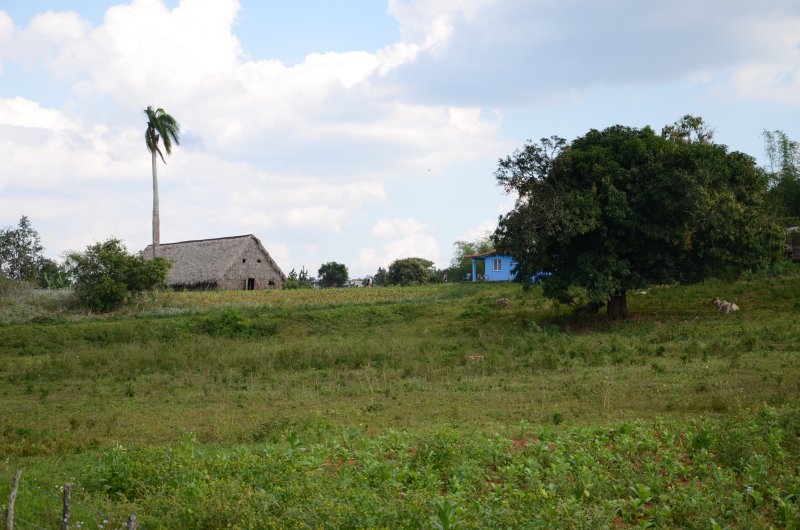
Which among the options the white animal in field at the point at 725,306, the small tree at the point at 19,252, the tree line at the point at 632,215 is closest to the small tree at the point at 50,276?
the small tree at the point at 19,252

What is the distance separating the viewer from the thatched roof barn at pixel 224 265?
5038 cm

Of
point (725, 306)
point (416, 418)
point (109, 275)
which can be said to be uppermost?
point (109, 275)

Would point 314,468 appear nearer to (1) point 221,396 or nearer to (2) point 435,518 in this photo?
(2) point 435,518

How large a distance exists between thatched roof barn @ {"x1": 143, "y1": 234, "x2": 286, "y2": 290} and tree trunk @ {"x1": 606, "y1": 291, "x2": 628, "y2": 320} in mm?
28242

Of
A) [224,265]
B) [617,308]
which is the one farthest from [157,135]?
[617,308]

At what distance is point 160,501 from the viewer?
9.01 meters

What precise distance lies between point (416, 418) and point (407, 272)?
48.9m

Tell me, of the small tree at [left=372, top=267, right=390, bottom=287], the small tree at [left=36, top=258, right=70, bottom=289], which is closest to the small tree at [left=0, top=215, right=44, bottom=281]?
A: the small tree at [left=36, top=258, right=70, bottom=289]

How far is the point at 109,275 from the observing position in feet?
121

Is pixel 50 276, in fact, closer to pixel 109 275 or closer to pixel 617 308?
pixel 109 275

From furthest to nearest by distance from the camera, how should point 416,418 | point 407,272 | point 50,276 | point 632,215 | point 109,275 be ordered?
point 407,272
point 50,276
point 109,275
point 632,215
point 416,418

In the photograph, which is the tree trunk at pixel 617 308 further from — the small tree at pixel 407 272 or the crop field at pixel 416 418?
the small tree at pixel 407 272

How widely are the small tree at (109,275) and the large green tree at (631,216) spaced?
59.8ft

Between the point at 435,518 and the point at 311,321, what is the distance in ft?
77.8
